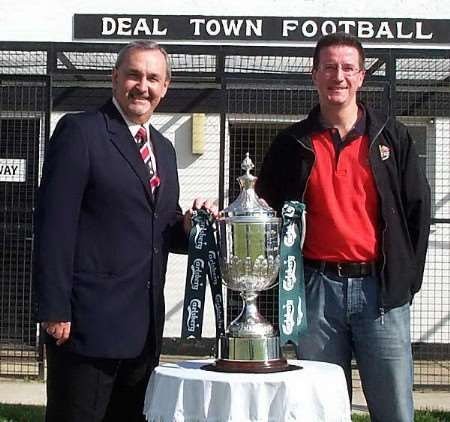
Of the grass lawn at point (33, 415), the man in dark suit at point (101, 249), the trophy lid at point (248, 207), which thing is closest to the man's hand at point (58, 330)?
the man in dark suit at point (101, 249)

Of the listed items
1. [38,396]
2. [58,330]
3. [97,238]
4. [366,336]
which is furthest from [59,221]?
[38,396]

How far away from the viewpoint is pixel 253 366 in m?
3.04

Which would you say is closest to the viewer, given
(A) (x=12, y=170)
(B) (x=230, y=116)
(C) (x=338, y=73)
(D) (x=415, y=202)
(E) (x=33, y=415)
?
(C) (x=338, y=73)

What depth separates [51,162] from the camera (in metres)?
3.30

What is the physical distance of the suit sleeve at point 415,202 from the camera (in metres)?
3.53

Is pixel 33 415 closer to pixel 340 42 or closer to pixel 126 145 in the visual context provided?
pixel 126 145

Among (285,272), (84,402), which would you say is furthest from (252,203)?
(84,402)

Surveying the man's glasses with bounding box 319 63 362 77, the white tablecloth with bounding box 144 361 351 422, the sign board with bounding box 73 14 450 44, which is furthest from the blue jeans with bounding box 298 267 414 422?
the sign board with bounding box 73 14 450 44

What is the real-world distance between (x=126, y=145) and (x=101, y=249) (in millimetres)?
390

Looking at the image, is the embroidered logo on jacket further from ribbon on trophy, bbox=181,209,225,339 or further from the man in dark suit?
the man in dark suit

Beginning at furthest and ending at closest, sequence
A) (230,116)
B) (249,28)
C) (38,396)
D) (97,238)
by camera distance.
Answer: (249,28)
(230,116)
(38,396)
(97,238)

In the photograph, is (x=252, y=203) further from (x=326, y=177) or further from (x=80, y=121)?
(x=80, y=121)

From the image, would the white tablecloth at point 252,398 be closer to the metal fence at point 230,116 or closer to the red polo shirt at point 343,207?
the red polo shirt at point 343,207

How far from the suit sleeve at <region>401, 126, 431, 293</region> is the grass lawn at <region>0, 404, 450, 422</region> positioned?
2591 mm
